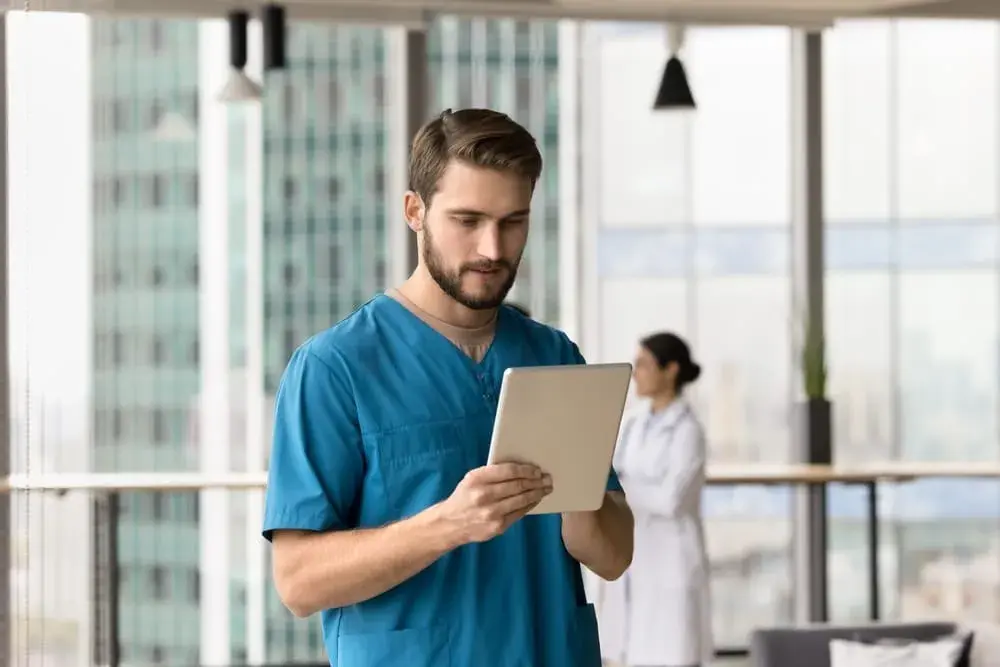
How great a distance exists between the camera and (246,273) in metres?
10.7

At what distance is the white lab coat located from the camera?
494 cm

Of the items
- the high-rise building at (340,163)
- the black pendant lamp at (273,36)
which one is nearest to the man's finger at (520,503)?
the black pendant lamp at (273,36)

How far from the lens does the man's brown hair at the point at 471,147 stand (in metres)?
1.72

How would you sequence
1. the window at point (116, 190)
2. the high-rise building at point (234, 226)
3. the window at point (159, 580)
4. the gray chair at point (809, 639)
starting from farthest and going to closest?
1. the window at point (159, 580)
2. the high-rise building at point (234, 226)
3. the gray chair at point (809, 639)
4. the window at point (116, 190)

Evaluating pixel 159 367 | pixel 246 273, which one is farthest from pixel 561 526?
pixel 159 367

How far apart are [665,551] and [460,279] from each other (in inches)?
132

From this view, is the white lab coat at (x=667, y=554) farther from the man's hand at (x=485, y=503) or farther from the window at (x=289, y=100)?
the window at (x=289, y=100)

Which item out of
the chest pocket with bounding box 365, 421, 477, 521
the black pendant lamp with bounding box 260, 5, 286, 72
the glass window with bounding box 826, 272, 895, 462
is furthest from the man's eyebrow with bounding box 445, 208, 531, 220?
the glass window with bounding box 826, 272, 895, 462

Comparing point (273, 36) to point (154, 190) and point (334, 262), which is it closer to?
point (334, 262)

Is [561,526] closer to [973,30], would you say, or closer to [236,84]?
[236,84]

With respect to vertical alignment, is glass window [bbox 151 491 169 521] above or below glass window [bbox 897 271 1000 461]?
below

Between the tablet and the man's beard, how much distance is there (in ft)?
0.47

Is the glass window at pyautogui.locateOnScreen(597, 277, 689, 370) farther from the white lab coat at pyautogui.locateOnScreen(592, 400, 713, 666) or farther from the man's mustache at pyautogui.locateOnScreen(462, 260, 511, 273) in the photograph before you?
the man's mustache at pyautogui.locateOnScreen(462, 260, 511, 273)

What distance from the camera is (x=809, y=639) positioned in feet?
12.5
